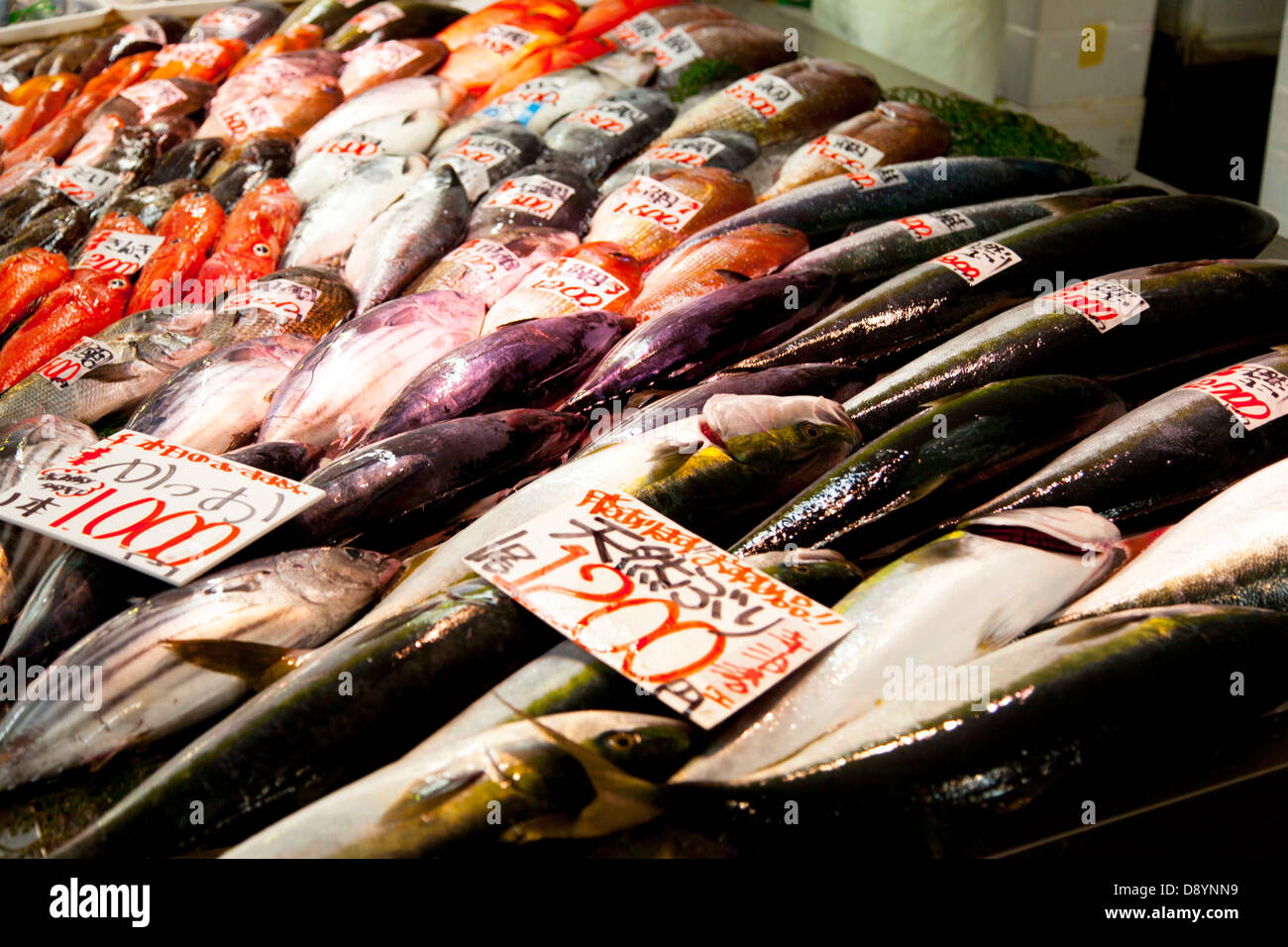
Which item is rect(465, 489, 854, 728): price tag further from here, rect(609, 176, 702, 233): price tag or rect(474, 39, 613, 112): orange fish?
rect(474, 39, 613, 112): orange fish

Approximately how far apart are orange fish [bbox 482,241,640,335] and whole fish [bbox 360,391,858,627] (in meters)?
0.81

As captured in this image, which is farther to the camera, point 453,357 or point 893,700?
point 453,357

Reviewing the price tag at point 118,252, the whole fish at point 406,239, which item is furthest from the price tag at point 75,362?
the whole fish at point 406,239

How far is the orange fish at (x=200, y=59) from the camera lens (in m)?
Result: 4.54

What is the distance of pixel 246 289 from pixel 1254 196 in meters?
5.13

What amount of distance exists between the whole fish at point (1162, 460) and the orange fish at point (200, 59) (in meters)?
4.29

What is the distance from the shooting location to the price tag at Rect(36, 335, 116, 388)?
2.46m

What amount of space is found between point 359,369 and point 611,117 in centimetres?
179

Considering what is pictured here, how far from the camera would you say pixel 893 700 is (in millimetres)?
1273

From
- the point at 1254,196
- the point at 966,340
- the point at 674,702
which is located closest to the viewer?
the point at 674,702

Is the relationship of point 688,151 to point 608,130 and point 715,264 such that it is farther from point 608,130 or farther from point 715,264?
point 715,264

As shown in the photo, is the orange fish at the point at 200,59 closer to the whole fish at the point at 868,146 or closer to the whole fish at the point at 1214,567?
the whole fish at the point at 868,146

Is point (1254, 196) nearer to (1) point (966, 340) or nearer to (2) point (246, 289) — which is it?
(1) point (966, 340)
